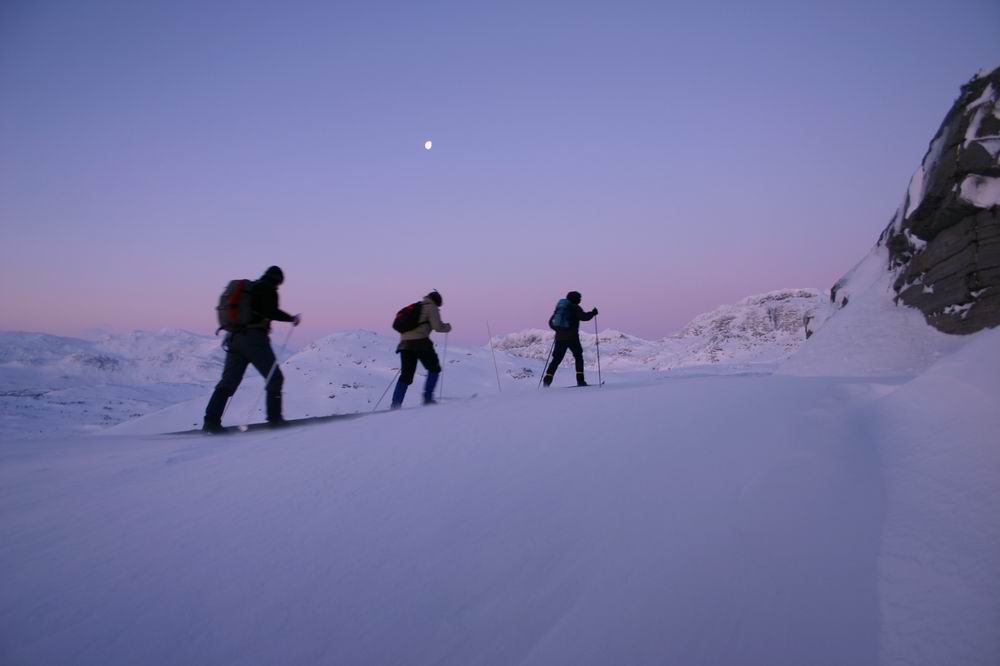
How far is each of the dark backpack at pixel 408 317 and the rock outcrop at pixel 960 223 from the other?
845cm

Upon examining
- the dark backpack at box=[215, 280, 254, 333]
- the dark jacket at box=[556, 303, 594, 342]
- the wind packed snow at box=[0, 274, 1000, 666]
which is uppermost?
the dark backpack at box=[215, 280, 254, 333]

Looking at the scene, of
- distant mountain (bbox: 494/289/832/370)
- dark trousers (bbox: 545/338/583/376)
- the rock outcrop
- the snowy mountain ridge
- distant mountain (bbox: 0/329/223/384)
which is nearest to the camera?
the rock outcrop

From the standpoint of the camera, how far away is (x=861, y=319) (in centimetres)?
940

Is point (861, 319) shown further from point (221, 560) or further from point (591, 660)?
point (221, 560)

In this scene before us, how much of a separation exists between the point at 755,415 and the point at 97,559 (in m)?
4.62

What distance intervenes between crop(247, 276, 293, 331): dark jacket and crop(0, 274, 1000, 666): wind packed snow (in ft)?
6.03

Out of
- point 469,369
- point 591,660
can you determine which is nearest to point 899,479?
point 591,660

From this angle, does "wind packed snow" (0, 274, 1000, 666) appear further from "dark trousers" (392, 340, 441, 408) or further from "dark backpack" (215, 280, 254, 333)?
"dark trousers" (392, 340, 441, 408)

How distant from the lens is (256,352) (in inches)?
225

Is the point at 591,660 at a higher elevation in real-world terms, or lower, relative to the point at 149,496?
lower

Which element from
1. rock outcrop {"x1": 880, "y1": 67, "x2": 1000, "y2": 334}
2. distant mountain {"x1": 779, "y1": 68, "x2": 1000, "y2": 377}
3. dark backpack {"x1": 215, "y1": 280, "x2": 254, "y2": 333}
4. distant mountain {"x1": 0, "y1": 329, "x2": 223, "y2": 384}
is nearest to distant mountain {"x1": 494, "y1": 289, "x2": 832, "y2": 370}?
distant mountain {"x1": 779, "y1": 68, "x2": 1000, "y2": 377}

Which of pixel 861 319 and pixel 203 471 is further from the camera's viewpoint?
pixel 861 319

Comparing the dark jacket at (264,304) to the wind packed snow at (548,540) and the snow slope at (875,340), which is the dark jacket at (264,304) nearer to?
the wind packed snow at (548,540)

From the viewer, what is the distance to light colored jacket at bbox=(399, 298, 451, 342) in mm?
6961
